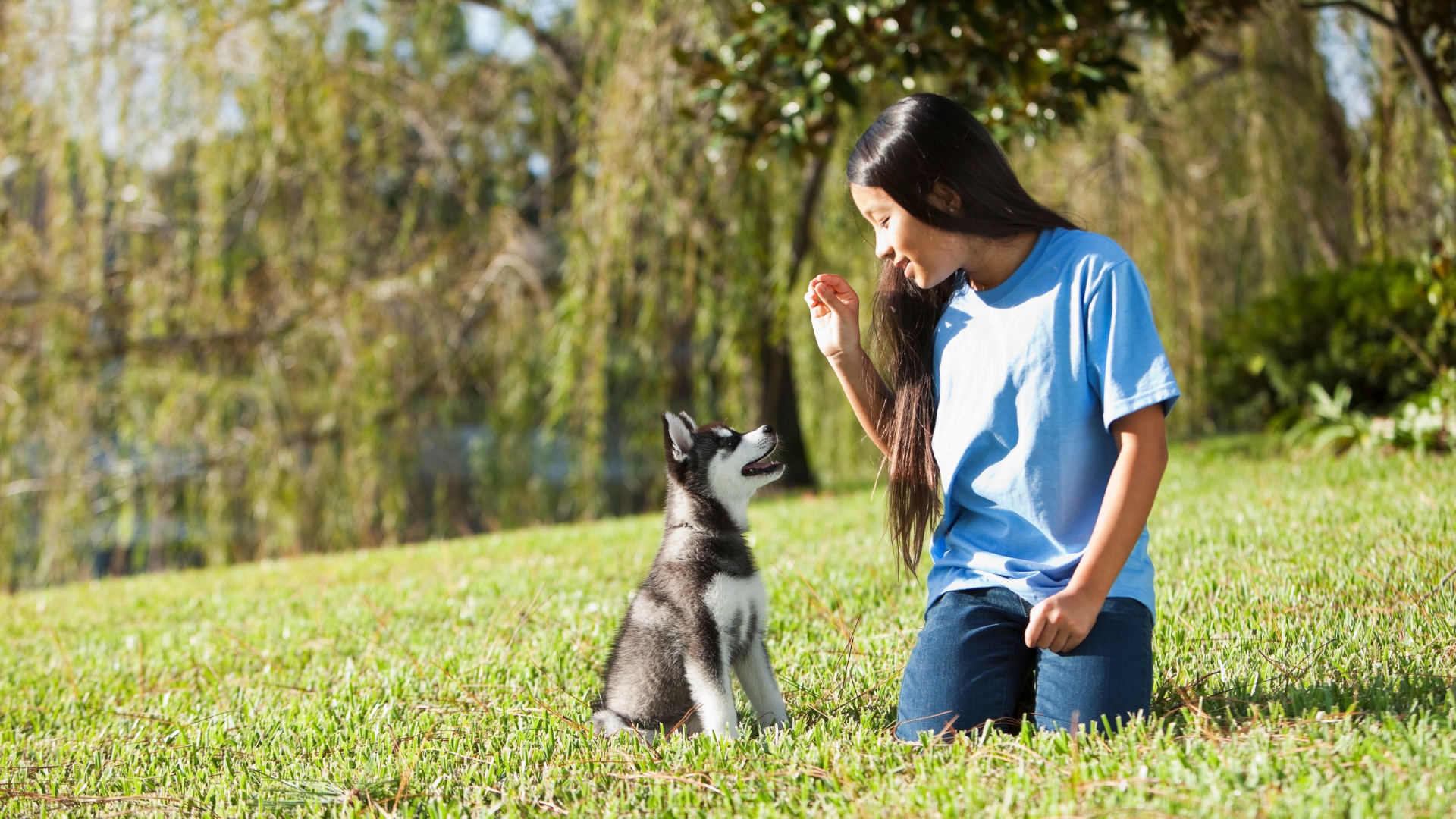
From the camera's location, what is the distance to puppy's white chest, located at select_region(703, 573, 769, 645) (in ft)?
9.01

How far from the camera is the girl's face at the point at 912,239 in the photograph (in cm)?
270

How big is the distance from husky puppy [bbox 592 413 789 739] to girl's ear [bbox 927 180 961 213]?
2.59ft

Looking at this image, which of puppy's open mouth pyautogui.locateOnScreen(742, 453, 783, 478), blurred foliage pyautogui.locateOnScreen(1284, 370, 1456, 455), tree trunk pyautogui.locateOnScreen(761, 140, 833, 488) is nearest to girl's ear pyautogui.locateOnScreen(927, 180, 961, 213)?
puppy's open mouth pyautogui.locateOnScreen(742, 453, 783, 478)

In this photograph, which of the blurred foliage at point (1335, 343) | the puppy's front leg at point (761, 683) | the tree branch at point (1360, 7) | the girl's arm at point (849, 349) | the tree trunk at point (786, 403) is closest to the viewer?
the puppy's front leg at point (761, 683)

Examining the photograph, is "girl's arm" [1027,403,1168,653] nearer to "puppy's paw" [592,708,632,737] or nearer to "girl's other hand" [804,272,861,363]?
"girl's other hand" [804,272,861,363]

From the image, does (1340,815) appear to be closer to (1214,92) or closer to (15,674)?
(15,674)

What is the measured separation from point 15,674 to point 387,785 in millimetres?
2846

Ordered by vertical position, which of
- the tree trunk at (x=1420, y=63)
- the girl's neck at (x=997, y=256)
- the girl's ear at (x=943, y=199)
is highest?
the tree trunk at (x=1420, y=63)

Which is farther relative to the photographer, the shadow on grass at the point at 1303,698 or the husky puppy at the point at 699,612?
the husky puppy at the point at 699,612

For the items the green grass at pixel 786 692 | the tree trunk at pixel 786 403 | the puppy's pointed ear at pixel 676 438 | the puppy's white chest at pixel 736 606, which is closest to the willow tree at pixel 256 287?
the tree trunk at pixel 786 403

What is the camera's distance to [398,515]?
8828 mm

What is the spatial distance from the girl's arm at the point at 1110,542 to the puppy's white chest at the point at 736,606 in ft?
2.52

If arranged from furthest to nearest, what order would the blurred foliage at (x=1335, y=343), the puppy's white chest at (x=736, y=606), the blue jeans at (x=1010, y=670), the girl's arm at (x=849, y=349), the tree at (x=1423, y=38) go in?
the blurred foliage at (x=1335, y=343), the tree at (x=1423, y=38), the girl's arm at (x=849, y=349), the puppy's white chest at (x=736, y=606), the blue jeans at (x=1010, y=670)

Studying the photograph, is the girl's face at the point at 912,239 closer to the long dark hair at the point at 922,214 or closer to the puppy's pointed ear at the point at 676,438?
the long dark hair at the point at 922,214
